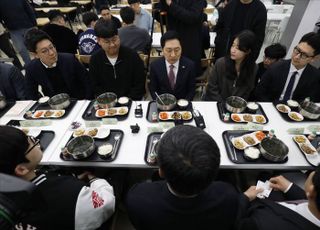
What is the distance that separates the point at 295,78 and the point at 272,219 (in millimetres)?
1933

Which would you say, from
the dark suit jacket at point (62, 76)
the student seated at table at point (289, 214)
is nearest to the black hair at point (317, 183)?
the student seated at table at point (289, 214)

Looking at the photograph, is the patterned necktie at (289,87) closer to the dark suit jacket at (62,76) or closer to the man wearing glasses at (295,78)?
the man wearing glasses at (295,78)

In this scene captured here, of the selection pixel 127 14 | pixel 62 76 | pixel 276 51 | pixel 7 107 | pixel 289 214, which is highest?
pixel 127 14

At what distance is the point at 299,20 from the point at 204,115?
11.5 ft

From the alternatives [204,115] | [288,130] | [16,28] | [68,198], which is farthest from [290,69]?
[16,28]

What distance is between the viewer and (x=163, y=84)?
104 inches

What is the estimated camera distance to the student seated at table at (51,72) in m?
2.35

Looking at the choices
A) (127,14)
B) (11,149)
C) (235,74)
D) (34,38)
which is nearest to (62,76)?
(34,38)

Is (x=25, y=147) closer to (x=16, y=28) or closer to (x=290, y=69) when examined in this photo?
(x=290, y=69)

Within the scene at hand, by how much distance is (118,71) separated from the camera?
2.65 meters

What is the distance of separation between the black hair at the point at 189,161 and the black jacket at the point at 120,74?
1.93m

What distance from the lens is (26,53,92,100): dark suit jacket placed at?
2.54 meters

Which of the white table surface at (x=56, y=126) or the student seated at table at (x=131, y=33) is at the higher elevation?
the student seated at table at (x=131, y=33)

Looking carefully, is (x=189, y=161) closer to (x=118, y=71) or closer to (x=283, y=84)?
(x=118, y=71)
